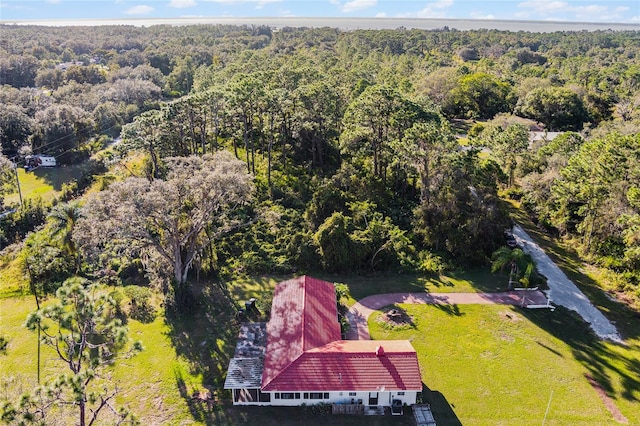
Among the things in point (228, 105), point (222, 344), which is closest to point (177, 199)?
point (222, 344)

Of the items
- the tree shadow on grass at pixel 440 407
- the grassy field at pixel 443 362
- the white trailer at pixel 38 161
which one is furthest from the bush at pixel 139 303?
the white trailer at pixel 38 161

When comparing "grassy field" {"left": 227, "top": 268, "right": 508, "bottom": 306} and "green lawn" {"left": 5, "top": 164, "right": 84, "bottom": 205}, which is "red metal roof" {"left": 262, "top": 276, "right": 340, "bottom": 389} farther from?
"green lawn" {"left": 5, "top": 164, "right": 84, "bottom": 205}

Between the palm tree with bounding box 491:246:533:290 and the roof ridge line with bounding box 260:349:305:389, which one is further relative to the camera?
the palm tree with bounding box 491:246:533:290

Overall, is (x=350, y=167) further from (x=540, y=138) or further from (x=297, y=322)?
(x=540, y=138)

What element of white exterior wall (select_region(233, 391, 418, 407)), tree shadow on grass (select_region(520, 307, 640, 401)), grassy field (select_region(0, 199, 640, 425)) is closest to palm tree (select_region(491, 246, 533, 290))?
grassy field (select_region(0, 199, 640, 425))

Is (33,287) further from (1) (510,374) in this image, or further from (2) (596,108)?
(2) (596,108)

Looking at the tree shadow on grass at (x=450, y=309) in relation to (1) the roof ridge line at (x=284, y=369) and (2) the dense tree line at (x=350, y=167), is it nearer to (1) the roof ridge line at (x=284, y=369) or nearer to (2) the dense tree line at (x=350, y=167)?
(2) the dense tree line at (x=350, y=167)

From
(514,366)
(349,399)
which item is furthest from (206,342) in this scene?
(514,366)

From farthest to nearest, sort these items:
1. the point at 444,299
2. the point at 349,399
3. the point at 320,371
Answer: the point at 444,299
the point at 320,371
the point at 349,399
